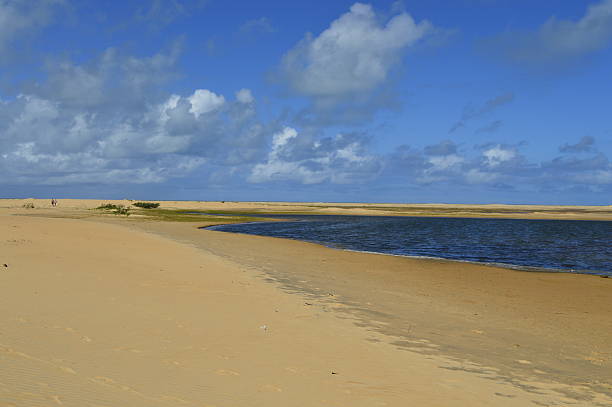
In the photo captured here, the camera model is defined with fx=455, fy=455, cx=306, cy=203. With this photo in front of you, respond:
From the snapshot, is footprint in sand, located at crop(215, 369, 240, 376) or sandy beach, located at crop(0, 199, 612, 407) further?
footprint in sand, located at crop(215, 369, 240, 376)

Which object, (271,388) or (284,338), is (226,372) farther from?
(284,338)

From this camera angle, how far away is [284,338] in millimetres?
9453

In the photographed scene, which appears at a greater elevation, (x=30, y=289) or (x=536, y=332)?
(x=30, y=289)

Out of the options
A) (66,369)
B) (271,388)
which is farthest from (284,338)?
(66,369)

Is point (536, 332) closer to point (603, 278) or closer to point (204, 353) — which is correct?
point (204, 353)

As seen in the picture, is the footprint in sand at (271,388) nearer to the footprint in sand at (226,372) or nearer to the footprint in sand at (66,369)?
the footprint in sand at (226,372)

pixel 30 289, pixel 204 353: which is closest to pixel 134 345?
pixel 204 353

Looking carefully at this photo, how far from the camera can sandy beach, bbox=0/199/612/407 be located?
21.6 feet

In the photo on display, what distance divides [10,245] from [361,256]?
17.8m

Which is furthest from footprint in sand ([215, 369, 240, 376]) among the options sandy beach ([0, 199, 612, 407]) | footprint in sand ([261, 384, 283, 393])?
footprint in sand ([261, 384, 283, 393])

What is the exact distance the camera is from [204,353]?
8.11m

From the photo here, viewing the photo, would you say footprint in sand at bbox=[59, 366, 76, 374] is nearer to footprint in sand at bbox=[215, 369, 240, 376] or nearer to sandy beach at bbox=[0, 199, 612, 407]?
sandy beach at bbox=[0, 199, 612, 407]

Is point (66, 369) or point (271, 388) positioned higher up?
point (66, 369)

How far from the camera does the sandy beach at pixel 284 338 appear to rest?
6574 millimetres
